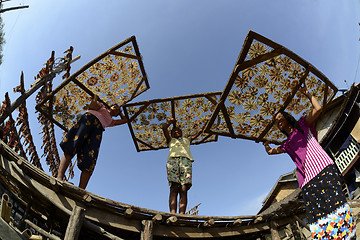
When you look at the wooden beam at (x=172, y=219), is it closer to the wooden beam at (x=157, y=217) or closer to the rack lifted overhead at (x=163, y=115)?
the wooden beam at (x=157, y=217)

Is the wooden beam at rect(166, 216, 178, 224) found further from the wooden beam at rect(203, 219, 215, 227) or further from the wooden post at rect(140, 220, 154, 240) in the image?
the wooden beam at rect(203, 219, 215, 227)

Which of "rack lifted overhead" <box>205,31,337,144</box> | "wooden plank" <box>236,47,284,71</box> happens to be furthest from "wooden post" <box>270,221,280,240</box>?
"wooden plank" <box>236,47,284,71</box>

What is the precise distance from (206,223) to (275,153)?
1.53 metres

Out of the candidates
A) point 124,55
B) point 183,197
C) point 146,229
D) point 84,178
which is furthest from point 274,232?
point 124,55

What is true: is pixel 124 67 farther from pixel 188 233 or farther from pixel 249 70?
pixel 188 233

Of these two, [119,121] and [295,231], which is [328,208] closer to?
[295,231]

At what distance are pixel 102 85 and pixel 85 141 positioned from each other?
5.03ft

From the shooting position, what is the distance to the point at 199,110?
6457mm

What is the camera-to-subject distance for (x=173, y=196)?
198 inches

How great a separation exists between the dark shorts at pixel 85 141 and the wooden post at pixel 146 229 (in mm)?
1250

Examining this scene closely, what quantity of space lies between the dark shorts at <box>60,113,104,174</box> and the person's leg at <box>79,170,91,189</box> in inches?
2.0

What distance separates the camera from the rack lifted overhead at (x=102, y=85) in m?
5.35

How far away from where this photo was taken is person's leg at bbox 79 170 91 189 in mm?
4348

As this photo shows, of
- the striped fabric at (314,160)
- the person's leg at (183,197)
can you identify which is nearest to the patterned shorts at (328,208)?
the striped fabric at (314,160)
